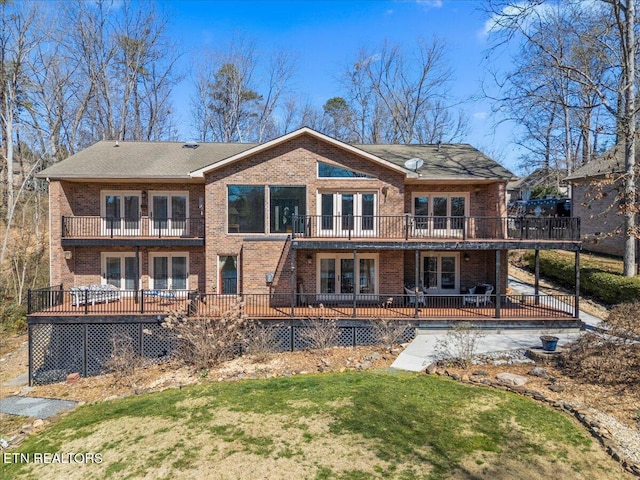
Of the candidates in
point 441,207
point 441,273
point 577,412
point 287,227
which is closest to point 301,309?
point 287,227

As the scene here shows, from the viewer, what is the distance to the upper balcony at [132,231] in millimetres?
14594

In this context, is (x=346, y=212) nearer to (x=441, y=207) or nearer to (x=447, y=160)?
(x=441, y=207)

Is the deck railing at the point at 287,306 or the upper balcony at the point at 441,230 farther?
the upper balcony at the point at 441,230

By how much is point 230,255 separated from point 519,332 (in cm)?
1073

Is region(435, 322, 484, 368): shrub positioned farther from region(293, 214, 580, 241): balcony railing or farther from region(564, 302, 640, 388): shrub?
region(293, 214, 580, 241): balcony railing

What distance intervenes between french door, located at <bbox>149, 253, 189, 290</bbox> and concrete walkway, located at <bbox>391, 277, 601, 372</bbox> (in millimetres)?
9675

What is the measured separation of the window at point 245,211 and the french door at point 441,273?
7158 mm

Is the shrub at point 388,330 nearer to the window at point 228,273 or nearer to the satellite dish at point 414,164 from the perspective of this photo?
the window at point 228,273

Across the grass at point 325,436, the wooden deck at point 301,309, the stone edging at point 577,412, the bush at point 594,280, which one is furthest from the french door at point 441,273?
the grass at point 325,436

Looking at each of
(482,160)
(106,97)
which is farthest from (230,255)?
(106,97)

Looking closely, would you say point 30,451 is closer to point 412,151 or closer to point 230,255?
point 230,255

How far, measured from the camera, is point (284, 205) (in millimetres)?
14742

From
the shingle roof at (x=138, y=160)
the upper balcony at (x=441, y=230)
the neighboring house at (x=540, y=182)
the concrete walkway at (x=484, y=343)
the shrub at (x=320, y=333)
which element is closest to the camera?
the concrete walkway at (x=484, y=343)

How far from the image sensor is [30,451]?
6.75 meters
